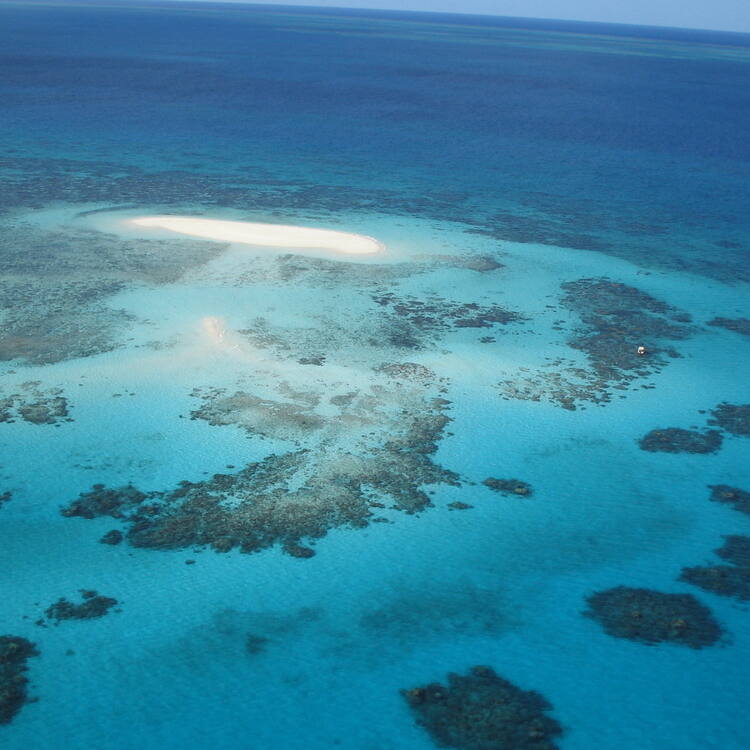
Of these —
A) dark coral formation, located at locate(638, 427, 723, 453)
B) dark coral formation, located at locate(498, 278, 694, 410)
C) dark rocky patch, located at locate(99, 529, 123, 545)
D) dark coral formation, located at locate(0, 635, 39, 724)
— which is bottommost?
dark coral formation, located at locate(0, 635, 39, 724)

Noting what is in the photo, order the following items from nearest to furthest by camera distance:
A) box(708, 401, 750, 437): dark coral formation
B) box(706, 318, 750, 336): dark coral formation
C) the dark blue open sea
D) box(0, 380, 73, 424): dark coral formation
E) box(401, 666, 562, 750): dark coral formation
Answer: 1. box(401, 666, 562, 750): dark coral formation
2. the dark blue open sea
3. box(0, 380, 73, 424): dark coral formation
4. box(708, 401, 750, 437): dark coral formation
5. box(706, 318, 750, 336): dark coral formation

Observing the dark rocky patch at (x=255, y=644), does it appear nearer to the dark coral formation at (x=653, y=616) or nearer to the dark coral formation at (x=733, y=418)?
the dark coral formation at (x=653, y=616)

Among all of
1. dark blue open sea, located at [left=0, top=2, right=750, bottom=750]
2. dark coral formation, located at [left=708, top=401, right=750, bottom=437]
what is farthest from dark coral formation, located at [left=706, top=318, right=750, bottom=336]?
dark coral formation, located at [left=708, top=401, right=750, bottom=437]

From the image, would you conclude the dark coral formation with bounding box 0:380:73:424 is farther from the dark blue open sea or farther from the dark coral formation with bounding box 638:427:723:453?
the dark coral formation with bounding box 638:427:723:453

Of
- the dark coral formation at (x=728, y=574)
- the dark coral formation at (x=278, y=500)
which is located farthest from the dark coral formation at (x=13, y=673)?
the dark coral formation at (x=728, y=574)

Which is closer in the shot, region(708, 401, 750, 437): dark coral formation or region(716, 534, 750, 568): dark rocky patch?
region(716, 534, 750, 568): dark rocky patch

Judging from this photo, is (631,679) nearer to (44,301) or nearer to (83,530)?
(83,530)

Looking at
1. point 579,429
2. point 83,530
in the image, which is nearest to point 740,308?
point 579,429
